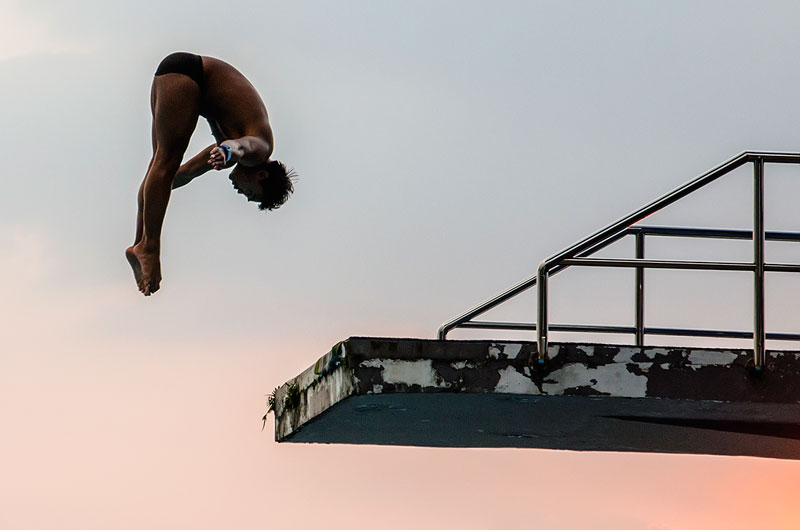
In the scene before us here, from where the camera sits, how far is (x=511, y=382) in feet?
29.6

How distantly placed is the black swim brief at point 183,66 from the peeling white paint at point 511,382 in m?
2.92

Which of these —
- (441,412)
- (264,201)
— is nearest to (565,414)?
(441,412)

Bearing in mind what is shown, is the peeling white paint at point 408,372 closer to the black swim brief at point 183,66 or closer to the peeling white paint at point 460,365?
the peeling white paint at point 460,365

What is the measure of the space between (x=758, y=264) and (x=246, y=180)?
3.46 meters

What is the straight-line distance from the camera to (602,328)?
1174cm

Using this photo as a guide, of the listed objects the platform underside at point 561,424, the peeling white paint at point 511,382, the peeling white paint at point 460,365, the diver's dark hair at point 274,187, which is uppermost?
the diver's dark hair at point 274,187

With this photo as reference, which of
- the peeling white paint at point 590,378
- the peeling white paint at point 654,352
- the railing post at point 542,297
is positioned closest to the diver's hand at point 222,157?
the railing post at point 542,297

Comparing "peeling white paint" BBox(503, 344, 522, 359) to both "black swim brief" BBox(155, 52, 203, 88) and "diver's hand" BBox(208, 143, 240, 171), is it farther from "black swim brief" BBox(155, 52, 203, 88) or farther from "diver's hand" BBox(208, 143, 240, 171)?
"black swim brief" BBox(155, 52, 203, 88)

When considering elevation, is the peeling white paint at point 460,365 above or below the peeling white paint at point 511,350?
below

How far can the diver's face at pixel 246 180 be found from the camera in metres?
9.95

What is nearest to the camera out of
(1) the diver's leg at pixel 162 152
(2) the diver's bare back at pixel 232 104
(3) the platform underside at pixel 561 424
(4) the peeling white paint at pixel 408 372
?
(4) the peeling white paint at pixel 408 372

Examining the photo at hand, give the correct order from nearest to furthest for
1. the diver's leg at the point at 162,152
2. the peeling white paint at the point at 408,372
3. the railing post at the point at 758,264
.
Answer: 1. the railing post at the point at 758,264
2. the peeling white paint at the point at 408,372
3. the diver's leg at the point at 162,152

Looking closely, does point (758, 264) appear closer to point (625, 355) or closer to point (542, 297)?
point (625, 355)

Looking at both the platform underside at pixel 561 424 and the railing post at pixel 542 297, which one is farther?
the platform underside at pixel 561 424
